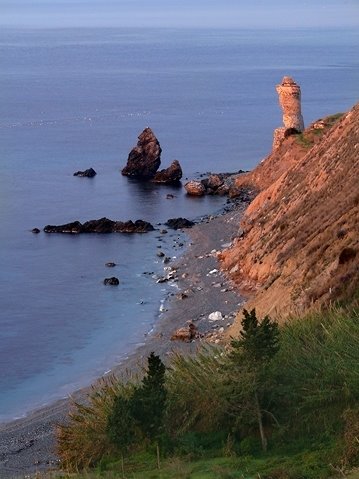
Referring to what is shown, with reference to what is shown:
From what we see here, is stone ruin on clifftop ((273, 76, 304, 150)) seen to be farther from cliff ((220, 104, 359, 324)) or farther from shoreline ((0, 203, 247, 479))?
→ shoreline ((0, 203, 247, 479))

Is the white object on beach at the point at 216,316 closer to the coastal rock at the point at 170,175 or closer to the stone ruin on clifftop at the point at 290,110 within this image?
the stone ruin on clifftop at the point at 290,110

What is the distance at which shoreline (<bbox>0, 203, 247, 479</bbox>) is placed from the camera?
28.5 m

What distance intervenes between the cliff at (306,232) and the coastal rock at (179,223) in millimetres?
5819

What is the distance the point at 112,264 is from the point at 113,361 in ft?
48.1

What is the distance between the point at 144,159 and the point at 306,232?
39.6 m

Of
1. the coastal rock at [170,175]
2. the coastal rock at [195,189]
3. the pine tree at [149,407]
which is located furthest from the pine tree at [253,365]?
the coastal rock at [170,175]

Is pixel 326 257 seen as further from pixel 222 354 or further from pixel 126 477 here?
pixel 126 477

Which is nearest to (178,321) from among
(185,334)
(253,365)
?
(185,334)

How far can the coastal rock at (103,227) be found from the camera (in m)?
58.7

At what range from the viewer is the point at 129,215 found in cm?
6309

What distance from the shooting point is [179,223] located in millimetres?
58844

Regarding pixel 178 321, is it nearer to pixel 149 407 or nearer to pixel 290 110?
pixel 149 407

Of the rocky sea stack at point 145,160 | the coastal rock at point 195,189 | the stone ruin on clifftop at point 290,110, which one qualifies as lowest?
the coastal rock at point 195,189

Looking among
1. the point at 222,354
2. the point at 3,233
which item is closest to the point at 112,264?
the point at 3,233
